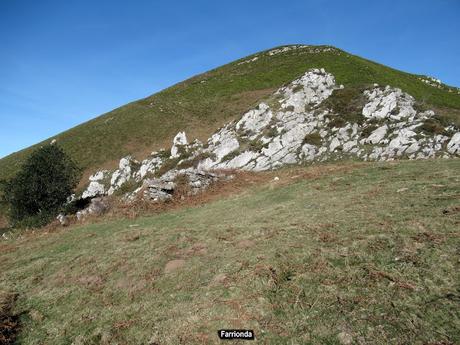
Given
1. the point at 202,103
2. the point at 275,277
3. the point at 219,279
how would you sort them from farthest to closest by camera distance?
1. the point at 202,103
2. the point at 219,279
3. the point at 275,277

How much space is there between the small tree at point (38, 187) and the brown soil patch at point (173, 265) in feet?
91.2

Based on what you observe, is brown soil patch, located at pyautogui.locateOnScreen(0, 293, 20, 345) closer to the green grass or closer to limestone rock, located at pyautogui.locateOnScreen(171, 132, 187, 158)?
the green grass

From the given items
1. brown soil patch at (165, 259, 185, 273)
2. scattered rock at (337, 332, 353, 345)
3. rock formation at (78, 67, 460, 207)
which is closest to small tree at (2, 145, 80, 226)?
rock formation at (78, 67, 460, 207)

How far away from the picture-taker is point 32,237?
23000 mm

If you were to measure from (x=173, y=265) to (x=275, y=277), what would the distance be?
4100 millimetres

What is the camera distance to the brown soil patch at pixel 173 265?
1219cm

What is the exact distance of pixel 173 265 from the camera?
12.5m

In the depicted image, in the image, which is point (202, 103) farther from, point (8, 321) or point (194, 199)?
point (8, 321)

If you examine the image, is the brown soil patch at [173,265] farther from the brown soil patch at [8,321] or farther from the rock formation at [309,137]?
the rock formation at [309,137]

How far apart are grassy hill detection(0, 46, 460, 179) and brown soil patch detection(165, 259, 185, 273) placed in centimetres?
4379

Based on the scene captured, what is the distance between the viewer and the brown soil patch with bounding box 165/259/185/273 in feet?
40.0

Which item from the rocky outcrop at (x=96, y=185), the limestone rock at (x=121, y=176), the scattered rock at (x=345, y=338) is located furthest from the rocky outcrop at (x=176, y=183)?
the rocky outcrop at (x=96, y=185)

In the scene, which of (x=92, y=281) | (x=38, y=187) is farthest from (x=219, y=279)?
(x=38, y=187)

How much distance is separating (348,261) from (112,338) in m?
6.79
